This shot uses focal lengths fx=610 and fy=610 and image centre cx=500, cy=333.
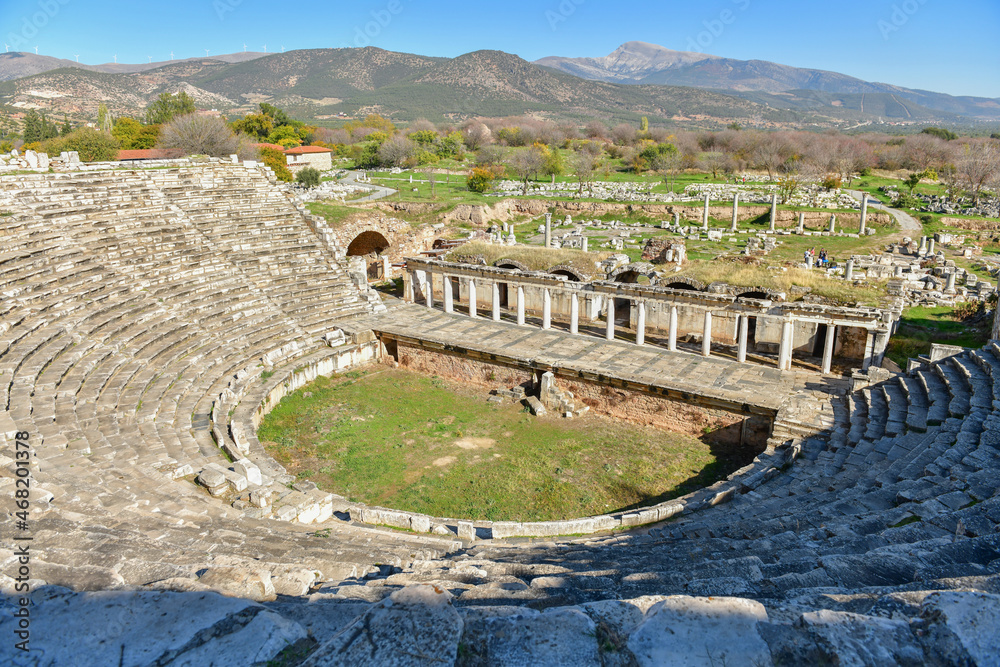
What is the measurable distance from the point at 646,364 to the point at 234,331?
42.5ft

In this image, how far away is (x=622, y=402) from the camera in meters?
18.0

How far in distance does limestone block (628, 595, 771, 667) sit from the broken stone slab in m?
2.20

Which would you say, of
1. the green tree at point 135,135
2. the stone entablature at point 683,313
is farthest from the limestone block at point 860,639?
the green tree at point 135,135

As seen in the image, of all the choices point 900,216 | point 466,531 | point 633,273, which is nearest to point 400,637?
point 466,531

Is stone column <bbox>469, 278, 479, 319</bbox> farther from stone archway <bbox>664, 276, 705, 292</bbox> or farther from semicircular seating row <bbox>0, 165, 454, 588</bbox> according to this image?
stone archway <bbox>664, 276, 705, 292</bbox>

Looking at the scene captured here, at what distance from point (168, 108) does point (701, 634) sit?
68932mm

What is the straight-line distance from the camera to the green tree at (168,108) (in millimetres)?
57356

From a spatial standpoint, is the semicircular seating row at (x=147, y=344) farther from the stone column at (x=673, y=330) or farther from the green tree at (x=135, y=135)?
the green tree at (x=135, y=135)

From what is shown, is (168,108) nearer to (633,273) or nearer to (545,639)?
(633,273)

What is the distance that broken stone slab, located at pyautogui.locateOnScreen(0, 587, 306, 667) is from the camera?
3.75 m

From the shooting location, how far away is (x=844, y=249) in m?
36.8

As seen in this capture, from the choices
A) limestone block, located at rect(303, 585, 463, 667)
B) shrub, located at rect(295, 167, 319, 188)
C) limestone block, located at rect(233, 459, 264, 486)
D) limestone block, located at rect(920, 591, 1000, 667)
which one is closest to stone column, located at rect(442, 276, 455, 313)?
limestone block, located at rect(233, 459, 264, 486)

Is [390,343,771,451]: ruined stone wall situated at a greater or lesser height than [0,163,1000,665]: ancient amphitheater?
lesser

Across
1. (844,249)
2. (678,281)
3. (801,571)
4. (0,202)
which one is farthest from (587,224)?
(801,571)
